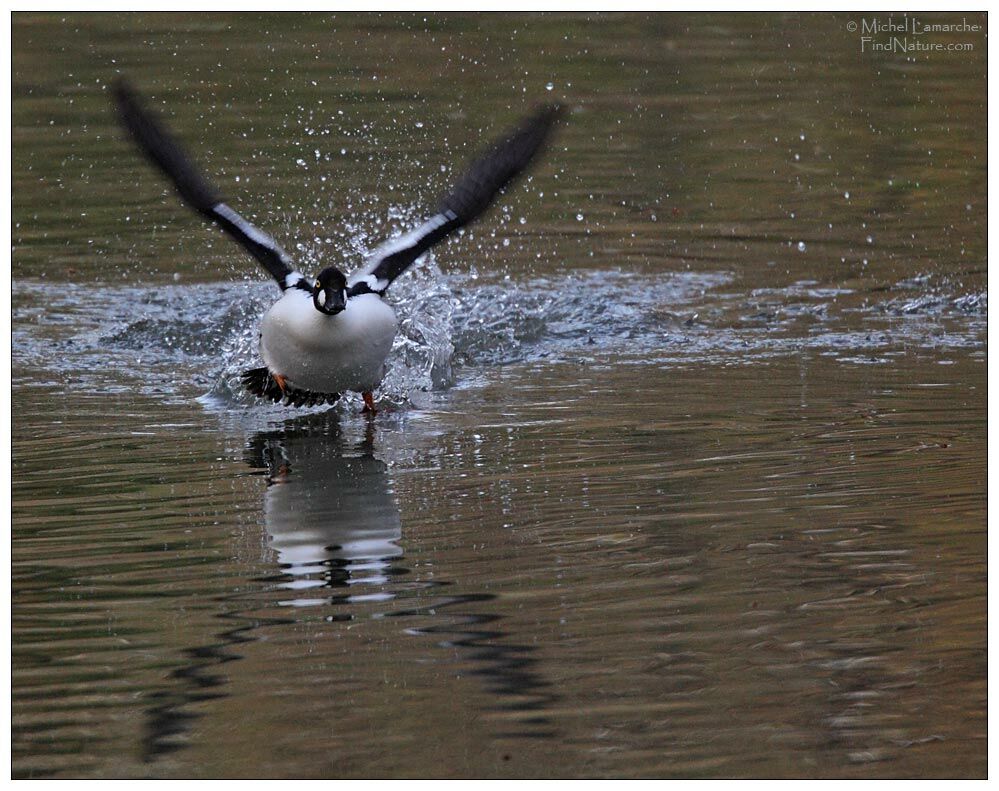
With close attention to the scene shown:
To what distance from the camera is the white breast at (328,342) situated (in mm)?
9070

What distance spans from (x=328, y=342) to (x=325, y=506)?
5.72 ft

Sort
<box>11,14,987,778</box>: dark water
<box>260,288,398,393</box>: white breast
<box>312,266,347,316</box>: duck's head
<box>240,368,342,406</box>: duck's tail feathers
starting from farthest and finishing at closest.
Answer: <box>240,368,342,406</box>: duck's tail feathers, <box>260,288,398,393</box>: white breast, <box>312,266,347,316</box>: duck's head, <box>11,14,987,778</box>: dark water

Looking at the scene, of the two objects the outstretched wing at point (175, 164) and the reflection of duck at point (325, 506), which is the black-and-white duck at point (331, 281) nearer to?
the outstretched wing at point (175, 164)

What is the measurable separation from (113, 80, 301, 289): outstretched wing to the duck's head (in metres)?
0.54

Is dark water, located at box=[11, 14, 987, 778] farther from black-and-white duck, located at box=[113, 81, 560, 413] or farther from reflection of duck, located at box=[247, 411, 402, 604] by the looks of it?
black-and-white duck, located at box=[113, 81, 560, 413]

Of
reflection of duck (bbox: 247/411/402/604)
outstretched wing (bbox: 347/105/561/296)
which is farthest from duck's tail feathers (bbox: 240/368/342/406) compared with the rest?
outstretched wing (bbox: 347/105/561/296)

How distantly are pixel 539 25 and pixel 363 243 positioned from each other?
6.81m

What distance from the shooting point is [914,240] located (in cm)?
1298

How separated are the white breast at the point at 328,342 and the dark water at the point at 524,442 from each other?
28 cm

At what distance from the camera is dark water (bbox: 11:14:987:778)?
17.2 ft

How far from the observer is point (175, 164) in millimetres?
8945

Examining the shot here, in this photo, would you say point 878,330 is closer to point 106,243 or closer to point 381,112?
point 106,243

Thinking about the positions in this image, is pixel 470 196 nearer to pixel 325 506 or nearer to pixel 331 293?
pixel 331 293

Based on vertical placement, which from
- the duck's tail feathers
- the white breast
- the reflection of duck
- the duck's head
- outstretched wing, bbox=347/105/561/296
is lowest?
the reflection of duck
